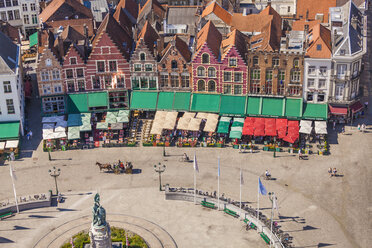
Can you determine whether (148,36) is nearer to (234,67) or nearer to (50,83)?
(234,67)

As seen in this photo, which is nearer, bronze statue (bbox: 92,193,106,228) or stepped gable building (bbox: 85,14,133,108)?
bronze statue (bbox: 92,193,106,228)

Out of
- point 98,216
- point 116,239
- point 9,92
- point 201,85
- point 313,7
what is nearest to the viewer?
point 98,216

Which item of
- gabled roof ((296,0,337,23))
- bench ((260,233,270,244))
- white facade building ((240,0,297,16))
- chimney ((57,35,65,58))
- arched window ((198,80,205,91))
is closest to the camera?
bench ((260,233,270,244))

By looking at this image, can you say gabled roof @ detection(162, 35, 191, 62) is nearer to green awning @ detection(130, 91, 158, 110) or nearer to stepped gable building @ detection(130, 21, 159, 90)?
stepped gable building @ detection(130, 21, 159, 90)

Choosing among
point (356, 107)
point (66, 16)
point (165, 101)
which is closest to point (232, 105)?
point (165, 101)

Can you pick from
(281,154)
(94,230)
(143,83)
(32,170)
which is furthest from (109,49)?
(94,230)

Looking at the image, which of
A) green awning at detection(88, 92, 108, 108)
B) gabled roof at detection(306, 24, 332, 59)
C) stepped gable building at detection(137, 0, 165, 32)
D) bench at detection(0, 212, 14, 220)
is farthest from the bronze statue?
stepped gable building at detection(137, 0, 165, 32)
